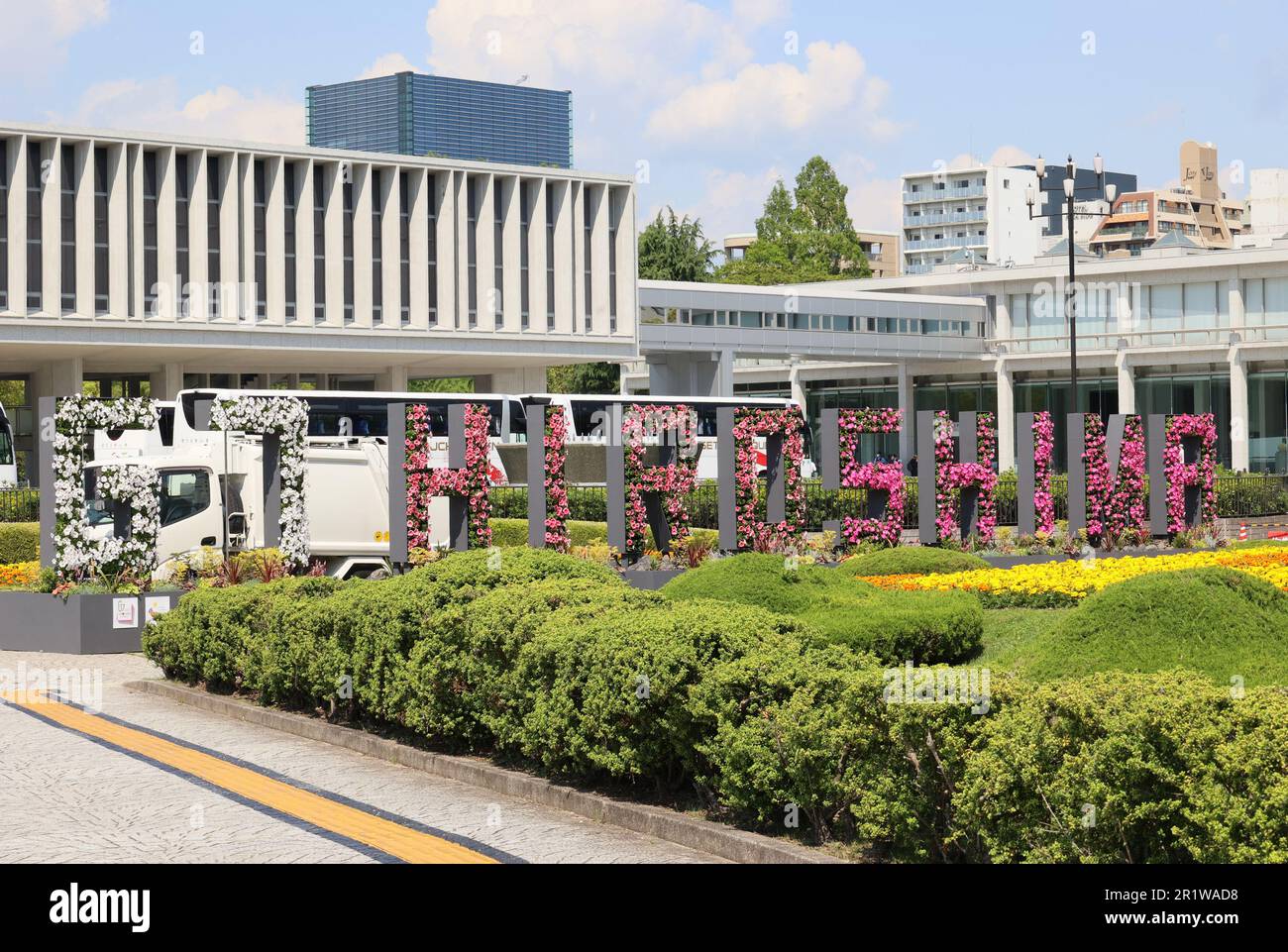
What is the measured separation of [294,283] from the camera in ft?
190

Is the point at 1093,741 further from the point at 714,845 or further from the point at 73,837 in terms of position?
the point at 73,837

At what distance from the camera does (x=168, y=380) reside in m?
59.4

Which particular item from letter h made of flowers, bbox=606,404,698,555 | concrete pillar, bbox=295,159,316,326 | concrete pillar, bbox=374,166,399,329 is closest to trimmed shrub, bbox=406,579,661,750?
letter h made of flowers, bbox=606,404,698,555

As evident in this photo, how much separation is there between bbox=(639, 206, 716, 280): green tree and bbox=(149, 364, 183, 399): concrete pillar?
1081 inches

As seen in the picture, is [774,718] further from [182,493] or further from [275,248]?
[275,248]

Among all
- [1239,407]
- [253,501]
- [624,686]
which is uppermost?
[1239,407]

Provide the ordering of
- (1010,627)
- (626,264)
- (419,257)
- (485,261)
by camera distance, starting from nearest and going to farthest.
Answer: (1010,627), (419,257), (485,261), (626,264)

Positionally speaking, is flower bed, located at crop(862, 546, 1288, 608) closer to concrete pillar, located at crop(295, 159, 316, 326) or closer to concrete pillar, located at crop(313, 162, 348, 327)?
concrete pillar, located at crop(295, 159, 316, 326)

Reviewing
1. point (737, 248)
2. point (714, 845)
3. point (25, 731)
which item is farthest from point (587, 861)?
point (737, 248)

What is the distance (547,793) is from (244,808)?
1.90 m

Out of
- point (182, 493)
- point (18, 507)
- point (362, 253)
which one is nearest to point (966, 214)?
point (362, 253)

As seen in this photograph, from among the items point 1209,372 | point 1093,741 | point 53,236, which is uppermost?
point 53,236

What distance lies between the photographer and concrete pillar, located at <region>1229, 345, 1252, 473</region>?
63281 millimetres

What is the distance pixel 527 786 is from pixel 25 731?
17.7 ft
